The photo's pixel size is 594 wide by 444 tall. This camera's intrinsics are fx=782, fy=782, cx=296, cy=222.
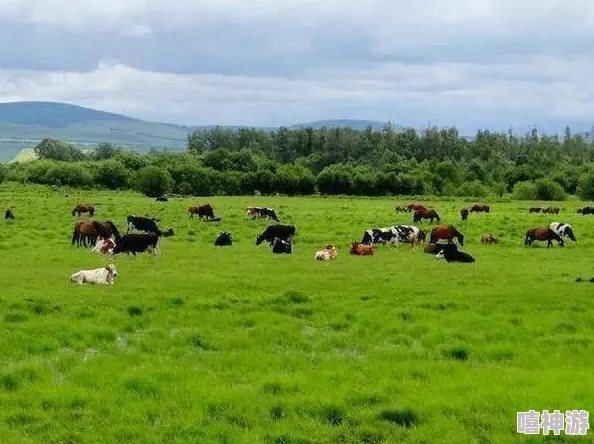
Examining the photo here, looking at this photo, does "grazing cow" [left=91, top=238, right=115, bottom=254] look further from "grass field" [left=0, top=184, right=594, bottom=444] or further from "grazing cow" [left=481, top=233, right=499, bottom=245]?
"grazing cow" [left=481, top=233, right=499, bottom=245]

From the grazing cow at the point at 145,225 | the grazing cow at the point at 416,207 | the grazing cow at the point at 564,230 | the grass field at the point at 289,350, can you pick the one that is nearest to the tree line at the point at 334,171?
the grazing cow at the point at 416,207

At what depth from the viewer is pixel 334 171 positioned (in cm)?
11300

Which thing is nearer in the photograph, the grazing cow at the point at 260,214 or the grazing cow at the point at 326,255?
the grazing cow at the point at 326,255

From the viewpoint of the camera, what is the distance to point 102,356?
1309 centimetres

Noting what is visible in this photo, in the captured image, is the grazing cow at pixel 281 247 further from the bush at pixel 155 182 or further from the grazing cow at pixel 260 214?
the bush at pixel 155 182

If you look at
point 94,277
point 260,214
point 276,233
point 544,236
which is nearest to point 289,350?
point 94,277

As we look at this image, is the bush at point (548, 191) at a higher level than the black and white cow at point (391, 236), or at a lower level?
higher

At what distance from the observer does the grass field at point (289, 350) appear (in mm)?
9844

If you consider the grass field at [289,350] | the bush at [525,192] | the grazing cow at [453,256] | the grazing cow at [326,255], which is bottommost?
the grass field at [289,350]

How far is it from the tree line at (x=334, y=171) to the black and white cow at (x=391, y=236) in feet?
216

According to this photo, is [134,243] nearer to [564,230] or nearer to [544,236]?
[544,236]

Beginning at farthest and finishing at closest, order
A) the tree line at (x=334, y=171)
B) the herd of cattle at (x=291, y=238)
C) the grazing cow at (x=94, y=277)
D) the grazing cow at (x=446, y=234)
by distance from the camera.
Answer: the tree line at (x=334, y=171), the grazing cow at (x=446, y=234), the herd of cattle at (x=291, y=238), the grazing cow at (x=94, y=277)

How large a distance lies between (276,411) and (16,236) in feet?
84.9

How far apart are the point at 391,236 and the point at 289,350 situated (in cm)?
1912
